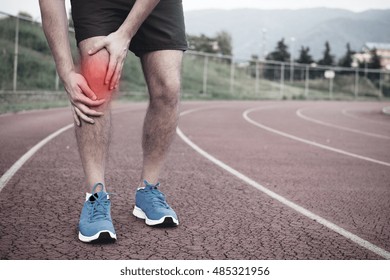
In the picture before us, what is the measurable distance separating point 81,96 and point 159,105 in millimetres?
588

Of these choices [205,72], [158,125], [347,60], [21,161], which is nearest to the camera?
[158,125]

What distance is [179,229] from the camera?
280 centimetres

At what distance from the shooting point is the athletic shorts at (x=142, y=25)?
8.63 ft

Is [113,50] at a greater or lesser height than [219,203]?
greater

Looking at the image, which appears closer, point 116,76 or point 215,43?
point 116,76

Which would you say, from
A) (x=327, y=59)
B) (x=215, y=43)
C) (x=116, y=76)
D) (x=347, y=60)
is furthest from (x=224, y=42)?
(x=116, y=76)

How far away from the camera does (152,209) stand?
111 inches

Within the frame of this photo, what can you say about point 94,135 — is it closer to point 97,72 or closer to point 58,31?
point 97,72

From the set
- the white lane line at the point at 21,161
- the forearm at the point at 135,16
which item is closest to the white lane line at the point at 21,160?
the white lane line at the point at 21,161

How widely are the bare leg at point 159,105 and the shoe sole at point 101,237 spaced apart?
1.99 feet

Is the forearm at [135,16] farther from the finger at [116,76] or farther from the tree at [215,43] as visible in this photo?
the tree at [215,43]

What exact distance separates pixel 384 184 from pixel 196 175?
1.68 metres

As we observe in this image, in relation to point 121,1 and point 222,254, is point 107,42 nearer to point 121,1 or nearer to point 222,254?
point 121,1

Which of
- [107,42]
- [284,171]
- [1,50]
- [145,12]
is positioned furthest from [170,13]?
[1,50]
